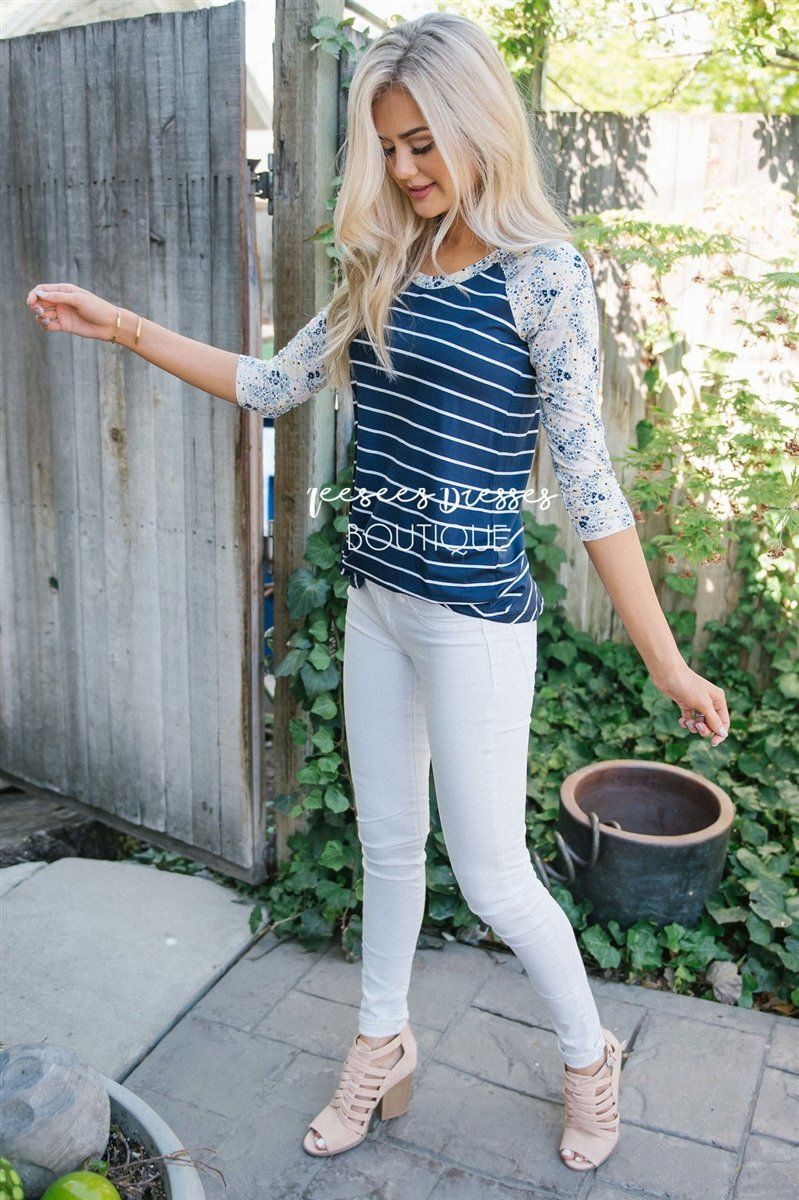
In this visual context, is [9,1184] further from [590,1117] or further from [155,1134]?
[590,1117]

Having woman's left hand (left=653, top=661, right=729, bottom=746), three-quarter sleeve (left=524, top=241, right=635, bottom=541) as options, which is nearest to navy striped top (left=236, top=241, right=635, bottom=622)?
three-quarter sleeve (left=524, top=241, right=635, bottom=541)

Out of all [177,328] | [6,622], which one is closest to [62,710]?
[6,622]

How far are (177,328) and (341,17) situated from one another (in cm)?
81

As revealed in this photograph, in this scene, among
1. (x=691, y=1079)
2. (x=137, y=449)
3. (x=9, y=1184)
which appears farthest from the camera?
(x=137, y=449)

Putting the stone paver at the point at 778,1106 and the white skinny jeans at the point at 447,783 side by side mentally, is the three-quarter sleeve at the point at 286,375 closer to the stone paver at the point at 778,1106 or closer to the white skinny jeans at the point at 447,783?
the white skinny jeans at the point at 447,783

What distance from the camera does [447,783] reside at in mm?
1835

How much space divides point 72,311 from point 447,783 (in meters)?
1.09

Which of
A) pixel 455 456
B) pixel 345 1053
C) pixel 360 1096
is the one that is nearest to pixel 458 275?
pixel 455 456

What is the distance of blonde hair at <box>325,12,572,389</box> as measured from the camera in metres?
1.54

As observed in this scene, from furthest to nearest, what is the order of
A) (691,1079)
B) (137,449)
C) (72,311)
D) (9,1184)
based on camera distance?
(137,449) → (691,1079) → (72,311) → (9,1184)

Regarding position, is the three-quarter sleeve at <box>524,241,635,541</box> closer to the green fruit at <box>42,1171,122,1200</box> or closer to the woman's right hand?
the woman's right hand

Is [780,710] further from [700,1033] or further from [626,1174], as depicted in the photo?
[626,1174]

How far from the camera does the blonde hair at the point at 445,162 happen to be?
60.6 inches

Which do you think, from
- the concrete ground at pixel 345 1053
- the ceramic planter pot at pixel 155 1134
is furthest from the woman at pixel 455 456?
the ceramic planter pot at pixel 155 1134
